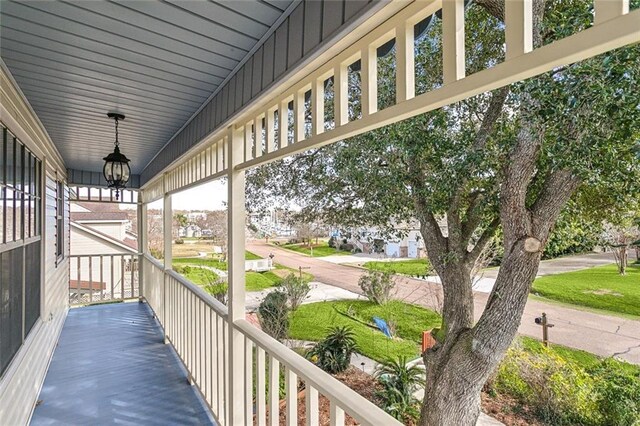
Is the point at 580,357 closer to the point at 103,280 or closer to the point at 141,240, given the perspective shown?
the point at 141,240

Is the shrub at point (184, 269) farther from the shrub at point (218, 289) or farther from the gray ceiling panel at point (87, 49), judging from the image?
the gray ceiling panel at point (87, 49)

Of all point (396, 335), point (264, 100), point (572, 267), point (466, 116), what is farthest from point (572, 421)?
point (264, 100)

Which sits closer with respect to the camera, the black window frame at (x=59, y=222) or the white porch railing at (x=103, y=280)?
the black window frame at (x=59, y=222)

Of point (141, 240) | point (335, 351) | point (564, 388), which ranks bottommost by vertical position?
point (335, 351)

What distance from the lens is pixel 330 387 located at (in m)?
1.40

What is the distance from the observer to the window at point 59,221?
196 inches

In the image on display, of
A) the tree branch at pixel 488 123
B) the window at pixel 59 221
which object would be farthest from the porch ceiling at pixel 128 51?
the window at pixel 59 221

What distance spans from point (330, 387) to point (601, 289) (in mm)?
3174

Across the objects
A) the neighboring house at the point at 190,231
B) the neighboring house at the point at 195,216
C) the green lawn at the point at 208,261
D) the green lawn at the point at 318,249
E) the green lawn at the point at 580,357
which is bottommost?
the green lawn at the point at 580,357

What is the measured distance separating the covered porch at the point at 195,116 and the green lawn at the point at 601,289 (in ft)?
9.74

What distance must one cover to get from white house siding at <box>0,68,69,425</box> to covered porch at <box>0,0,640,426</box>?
0.07 ft

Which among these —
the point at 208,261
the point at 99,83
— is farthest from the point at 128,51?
the point at 208,261

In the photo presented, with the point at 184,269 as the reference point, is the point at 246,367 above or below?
above

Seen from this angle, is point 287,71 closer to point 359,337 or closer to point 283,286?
point 359,337
